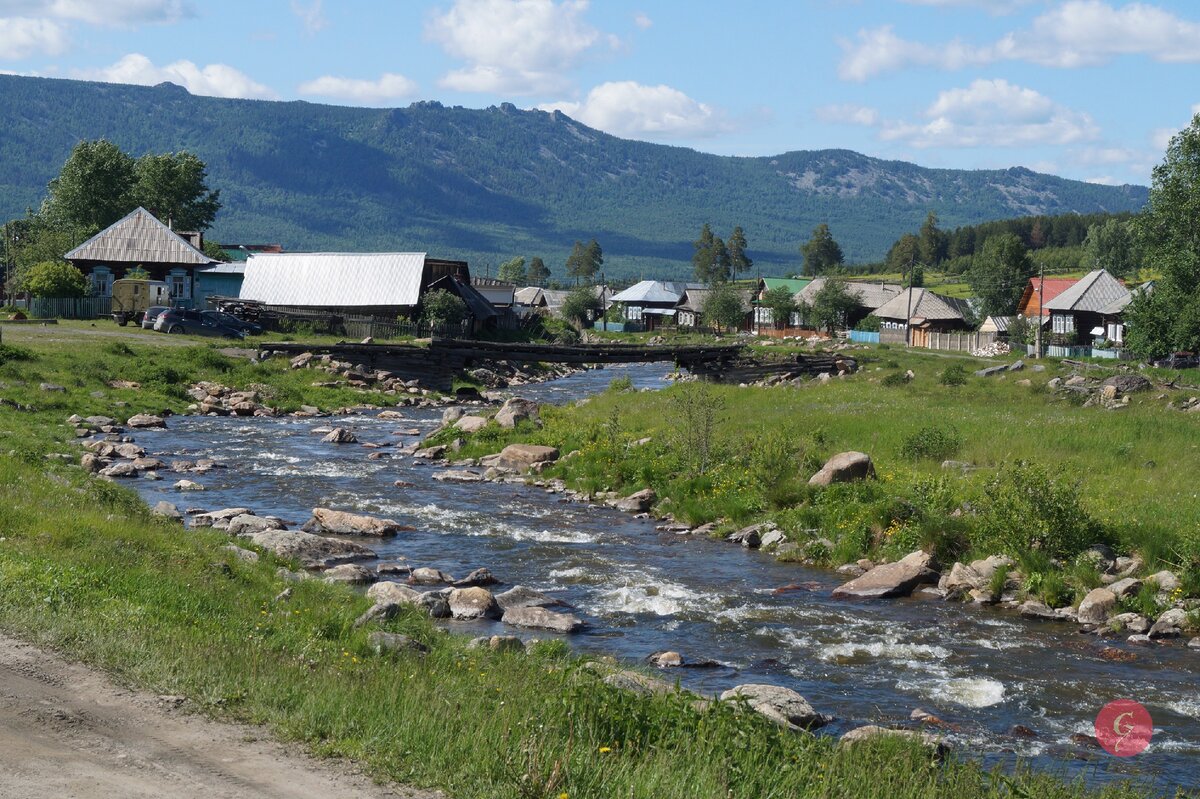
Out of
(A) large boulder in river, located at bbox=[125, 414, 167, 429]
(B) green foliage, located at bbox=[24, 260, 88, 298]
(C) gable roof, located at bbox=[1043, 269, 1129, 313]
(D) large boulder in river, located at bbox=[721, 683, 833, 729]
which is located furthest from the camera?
(C) gable roof, located at bbox=[1043, 269, 1129, 313]

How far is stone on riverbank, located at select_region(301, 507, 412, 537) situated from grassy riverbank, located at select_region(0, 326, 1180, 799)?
6390 millimetres

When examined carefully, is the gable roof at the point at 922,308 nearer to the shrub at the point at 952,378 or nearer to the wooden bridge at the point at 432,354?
the shrub at the point at 952,378

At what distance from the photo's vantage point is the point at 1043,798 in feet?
32.6

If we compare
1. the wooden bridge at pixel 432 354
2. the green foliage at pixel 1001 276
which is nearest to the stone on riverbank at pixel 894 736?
the wooden bridge at pixel 432 354

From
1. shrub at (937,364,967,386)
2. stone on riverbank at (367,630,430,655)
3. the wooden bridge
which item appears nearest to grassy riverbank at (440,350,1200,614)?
shrub at (937,364,967,386)

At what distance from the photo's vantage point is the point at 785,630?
18156mm

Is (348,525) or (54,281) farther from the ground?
(54,281)

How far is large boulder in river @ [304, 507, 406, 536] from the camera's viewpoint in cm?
2459

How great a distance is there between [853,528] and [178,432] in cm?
2504

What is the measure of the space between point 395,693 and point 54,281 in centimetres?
6864

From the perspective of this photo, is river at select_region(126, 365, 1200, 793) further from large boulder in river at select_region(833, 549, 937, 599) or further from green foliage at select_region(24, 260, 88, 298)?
green foliage at select_region(24, 260, 88, 298)

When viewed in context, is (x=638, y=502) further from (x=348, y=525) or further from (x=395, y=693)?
(x=395, y=693)

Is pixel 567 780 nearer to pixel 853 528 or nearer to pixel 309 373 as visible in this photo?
pixel 853 528

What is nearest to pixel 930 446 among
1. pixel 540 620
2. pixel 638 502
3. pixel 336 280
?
pixel 638 502
